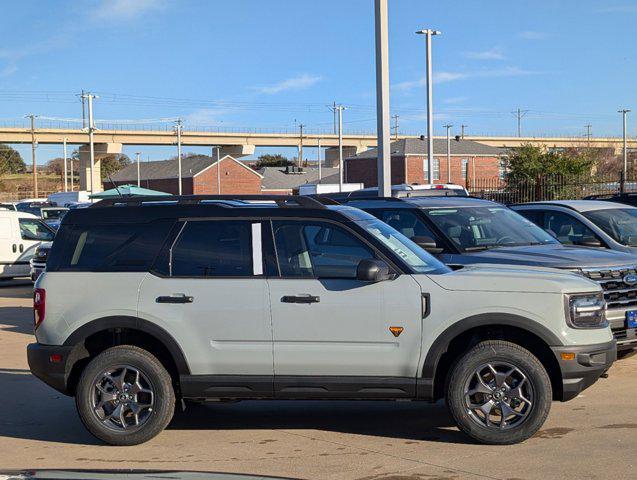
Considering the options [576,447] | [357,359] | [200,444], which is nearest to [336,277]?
[357,359]

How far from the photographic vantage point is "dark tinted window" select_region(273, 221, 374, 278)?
7.46 meters

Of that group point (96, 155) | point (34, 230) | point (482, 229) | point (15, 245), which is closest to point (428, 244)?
point (482, 229)

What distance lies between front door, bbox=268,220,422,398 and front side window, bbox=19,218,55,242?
16697 mm

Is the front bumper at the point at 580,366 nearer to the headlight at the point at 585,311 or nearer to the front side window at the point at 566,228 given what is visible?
the headlight at the point at 585,311

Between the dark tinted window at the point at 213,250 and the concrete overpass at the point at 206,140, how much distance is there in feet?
250

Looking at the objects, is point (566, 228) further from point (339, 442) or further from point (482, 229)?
point (339, 442)

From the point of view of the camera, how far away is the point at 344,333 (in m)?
7.31

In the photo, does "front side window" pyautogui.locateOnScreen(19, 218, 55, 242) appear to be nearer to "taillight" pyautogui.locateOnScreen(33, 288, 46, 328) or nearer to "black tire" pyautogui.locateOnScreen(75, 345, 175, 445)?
"taillight" pyautogui.locateOnScreen(33, 288, 46, 328)

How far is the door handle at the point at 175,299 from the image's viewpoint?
749 cm

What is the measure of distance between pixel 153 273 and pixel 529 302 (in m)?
3.06

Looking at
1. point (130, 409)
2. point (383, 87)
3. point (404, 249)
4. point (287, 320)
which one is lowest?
point (130, 409)

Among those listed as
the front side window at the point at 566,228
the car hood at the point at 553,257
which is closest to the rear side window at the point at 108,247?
the car hood at the point at 553,257

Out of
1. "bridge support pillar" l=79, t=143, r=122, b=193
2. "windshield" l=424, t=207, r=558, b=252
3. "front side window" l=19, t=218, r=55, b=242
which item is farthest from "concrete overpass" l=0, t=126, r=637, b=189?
"windshield" l=424, t=207, r=558, b=252

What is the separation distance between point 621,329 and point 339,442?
12.7 ft
